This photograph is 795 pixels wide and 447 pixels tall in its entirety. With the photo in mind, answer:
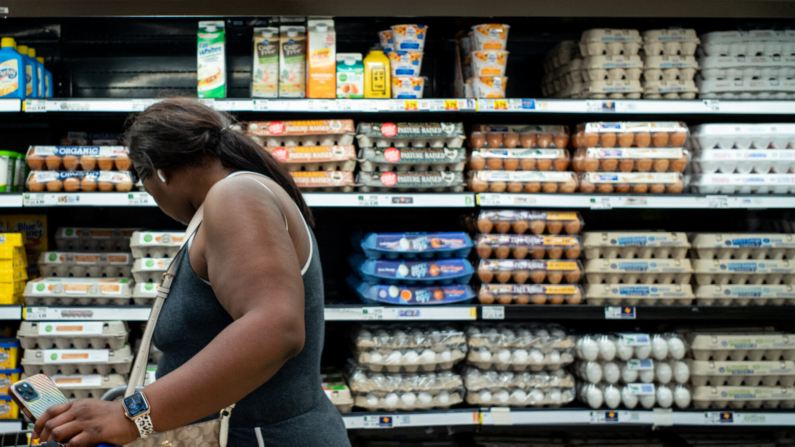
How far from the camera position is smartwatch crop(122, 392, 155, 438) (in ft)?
2.64

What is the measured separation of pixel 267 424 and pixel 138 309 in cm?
175

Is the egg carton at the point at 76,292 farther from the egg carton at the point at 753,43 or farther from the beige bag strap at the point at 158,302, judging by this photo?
the egg carton at the point at 753,43

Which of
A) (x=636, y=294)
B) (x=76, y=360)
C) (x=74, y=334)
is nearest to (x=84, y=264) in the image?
(x=74, y=334)

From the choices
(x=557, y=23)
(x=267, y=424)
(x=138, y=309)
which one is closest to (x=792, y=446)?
(x=557, y=23)

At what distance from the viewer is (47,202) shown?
2428 mm

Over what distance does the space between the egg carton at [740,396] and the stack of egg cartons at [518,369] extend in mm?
671

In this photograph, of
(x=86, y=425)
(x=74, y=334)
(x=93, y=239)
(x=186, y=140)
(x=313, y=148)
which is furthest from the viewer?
(x=93, y=239)

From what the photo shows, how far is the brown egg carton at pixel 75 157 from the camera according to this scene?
2514 mm

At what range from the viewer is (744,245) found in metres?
2.65

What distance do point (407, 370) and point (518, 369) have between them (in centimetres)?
58

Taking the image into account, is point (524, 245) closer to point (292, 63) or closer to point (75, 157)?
point (292, 63)

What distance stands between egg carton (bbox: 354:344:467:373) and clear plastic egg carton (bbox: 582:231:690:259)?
2.95ft

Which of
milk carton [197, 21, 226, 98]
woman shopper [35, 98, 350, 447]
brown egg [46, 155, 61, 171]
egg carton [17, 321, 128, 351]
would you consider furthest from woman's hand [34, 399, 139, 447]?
brown egg [46, 155, 61, 171]

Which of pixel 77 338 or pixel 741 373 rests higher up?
pixel 77 338
